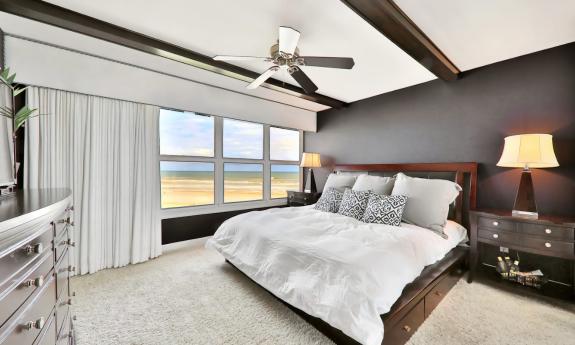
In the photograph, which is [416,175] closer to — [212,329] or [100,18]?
[212,329]

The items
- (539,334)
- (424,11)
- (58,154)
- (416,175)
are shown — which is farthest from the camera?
(416,175)

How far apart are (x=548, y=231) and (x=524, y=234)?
164mm

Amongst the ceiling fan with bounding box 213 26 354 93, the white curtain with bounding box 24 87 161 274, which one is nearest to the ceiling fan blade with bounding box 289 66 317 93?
the ceiling fan with bounding box 213 26 354 93

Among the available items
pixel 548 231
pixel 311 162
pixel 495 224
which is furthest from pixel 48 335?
pixel 311 162

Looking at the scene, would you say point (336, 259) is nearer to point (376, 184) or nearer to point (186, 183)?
point (376, 184)

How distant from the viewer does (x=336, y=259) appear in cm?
165

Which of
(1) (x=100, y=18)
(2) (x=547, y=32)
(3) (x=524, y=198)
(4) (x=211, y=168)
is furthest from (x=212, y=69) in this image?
(3) (x=524, y=198)

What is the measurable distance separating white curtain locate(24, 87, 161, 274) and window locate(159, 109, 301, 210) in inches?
15.3

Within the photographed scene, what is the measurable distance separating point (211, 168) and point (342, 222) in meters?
2.52

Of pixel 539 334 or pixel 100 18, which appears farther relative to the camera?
pixel 100 18

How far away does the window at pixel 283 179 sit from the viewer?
4.90 meters

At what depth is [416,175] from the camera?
333 cm

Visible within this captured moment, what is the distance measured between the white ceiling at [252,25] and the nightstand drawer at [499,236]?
2077 millimetres

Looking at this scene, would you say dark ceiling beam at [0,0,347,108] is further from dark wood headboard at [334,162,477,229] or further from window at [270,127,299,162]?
dark wood headboard at [334,162,477,229]
